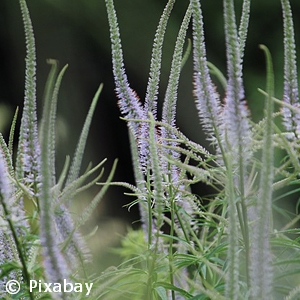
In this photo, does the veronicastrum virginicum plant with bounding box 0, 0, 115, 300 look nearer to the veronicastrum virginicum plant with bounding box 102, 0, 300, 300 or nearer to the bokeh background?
the veronicastrum virginicum plant with bounding box 102, 0, 300, 300

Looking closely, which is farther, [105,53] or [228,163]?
[105,53]

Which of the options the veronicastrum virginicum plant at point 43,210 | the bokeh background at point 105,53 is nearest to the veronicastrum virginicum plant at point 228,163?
the veronicastrum virginicum plant at point 43,210

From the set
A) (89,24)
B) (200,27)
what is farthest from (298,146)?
(89,24)

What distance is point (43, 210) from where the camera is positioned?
419mm

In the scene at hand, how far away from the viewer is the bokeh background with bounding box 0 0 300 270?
3258 millimetres

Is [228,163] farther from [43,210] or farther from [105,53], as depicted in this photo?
[105,53]

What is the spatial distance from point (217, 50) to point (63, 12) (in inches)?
34.1

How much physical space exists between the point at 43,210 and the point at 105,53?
3.17 m

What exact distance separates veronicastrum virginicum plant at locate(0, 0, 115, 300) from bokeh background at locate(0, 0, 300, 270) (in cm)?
248

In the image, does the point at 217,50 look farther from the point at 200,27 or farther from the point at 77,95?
the point at 200,27

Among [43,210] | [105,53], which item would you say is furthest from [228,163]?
[105,53]

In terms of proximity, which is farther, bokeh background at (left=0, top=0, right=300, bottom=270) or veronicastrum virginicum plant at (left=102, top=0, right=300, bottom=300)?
bokeh background at (left=0, top=0, right=300, bottom=270)

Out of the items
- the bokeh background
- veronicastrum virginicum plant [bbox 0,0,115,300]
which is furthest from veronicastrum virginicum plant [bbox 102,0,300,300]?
the bokeh background

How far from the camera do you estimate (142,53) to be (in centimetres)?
346
